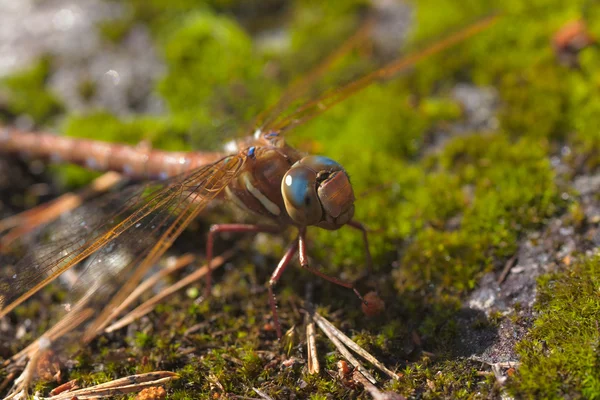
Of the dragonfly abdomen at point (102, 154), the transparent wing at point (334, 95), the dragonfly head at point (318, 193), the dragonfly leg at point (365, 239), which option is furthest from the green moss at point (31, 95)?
the dragonfly leg at point (365, 239)

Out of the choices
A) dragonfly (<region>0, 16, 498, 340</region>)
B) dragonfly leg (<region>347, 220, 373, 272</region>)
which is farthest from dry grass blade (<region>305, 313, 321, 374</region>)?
dragonfly leg (<region>347, 220, 373, 272</region>)

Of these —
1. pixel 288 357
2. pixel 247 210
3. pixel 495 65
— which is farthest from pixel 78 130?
pixel 495 65

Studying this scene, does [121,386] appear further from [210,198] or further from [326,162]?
[326,162]

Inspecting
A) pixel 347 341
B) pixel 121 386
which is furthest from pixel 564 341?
pixel 121 386

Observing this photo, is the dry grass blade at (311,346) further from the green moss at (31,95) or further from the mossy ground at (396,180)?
the green moss at (31,95)

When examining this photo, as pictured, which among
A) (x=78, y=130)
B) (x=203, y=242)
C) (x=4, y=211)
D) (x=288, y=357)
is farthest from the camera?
(x=78, y=130)

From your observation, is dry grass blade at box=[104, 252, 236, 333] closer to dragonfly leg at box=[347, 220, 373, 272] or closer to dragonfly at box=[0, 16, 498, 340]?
dragonfly at box=[0, 16, 498, 340]

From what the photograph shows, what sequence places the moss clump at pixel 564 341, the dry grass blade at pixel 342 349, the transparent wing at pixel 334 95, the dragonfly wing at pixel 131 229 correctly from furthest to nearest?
1. the transparent wing at pixel 334 95
2. the dragonfly wing at pixel 131 229
3. the dry grass blade at pixel 342 349
4. the moss clump at pixel 564 341

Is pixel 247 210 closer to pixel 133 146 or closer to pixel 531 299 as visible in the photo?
pixel 133 146
